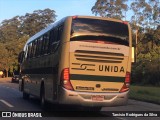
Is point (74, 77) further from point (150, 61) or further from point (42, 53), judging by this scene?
point (150, 61)

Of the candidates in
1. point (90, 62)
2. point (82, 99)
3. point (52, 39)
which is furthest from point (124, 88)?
point (52, 39)

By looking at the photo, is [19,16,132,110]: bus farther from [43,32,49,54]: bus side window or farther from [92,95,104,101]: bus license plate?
[43,32,49,54]: bus side window

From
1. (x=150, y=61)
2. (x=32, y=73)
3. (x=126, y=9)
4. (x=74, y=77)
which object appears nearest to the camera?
(x=74, y=77)

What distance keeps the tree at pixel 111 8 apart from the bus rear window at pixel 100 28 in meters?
58.3

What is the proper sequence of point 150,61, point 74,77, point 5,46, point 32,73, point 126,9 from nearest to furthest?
point 74,77 < point 32,73 < point 150,61 < point 126,9 < point 5,46

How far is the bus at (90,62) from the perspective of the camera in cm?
1340

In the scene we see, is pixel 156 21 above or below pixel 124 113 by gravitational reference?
above

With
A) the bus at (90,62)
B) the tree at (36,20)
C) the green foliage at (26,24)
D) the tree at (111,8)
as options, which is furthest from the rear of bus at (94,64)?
the tree at (36,20)

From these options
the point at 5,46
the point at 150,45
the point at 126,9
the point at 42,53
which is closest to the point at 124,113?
the point at 42,53

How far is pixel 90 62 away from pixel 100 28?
4.16 feet

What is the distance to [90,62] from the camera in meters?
13.6

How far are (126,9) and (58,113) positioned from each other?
59557 mm

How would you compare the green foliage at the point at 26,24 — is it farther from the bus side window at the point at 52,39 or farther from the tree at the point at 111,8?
the bus side window at the point at 52,39

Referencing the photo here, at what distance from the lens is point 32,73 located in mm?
18891
